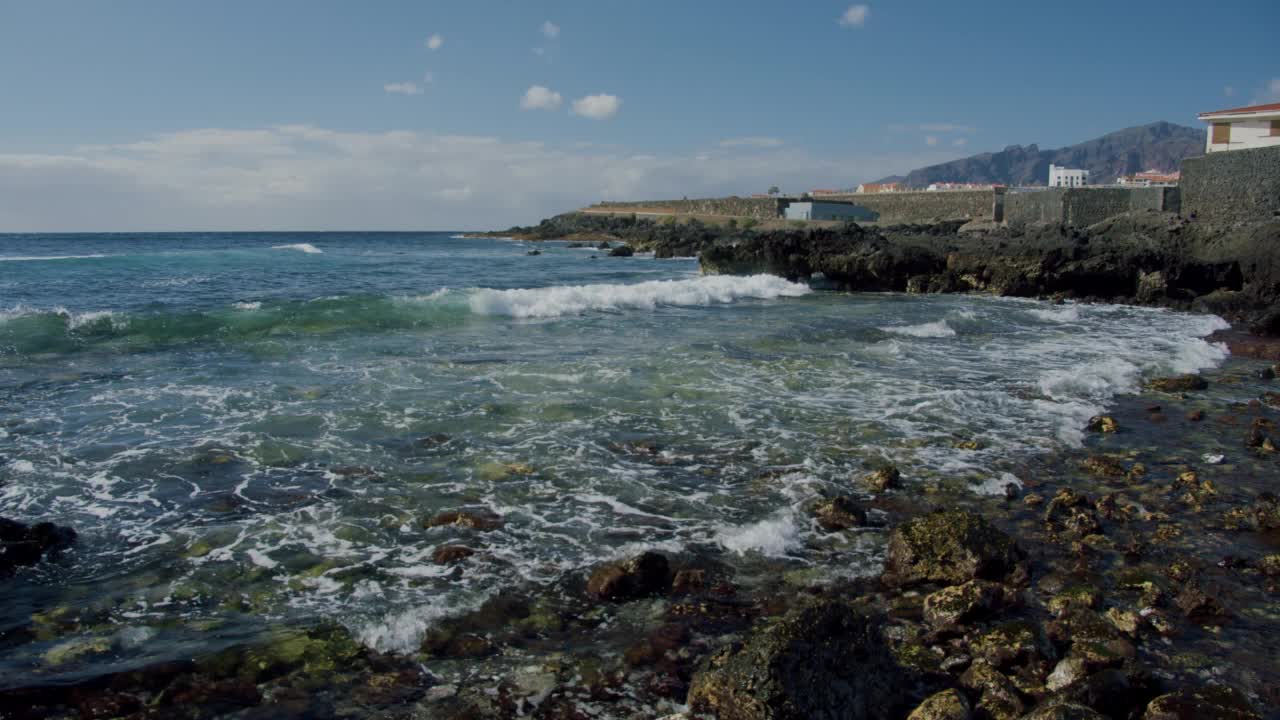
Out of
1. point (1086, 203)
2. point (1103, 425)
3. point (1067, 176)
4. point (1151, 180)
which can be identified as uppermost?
point (1067, 176)

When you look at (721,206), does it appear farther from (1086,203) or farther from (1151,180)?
(1086,203)

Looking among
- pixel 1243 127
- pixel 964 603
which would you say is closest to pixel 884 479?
pixel 964 603

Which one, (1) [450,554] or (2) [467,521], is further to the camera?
(2) [467,521]

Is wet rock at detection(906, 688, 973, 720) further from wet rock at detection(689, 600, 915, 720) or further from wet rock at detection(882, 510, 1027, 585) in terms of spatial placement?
wet rock at detection(882, 510, 1027, 585)

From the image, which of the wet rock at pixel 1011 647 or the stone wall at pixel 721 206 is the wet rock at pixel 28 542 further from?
the stone wall at pixel 721 206

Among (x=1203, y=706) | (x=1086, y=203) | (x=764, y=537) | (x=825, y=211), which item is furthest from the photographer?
(x=825, y=211)

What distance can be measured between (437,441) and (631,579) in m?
3.74

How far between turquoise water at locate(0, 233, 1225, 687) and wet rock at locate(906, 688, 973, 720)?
1597 millimetres

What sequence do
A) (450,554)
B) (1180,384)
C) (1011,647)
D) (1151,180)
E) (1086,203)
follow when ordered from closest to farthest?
(1011,647)
(450,554)
(1180,384)
(1086,203)
(1151,180)

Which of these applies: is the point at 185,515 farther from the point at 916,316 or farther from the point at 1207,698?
the point at 916,316

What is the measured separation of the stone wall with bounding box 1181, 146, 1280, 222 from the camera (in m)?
24.9

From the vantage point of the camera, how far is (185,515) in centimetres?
591

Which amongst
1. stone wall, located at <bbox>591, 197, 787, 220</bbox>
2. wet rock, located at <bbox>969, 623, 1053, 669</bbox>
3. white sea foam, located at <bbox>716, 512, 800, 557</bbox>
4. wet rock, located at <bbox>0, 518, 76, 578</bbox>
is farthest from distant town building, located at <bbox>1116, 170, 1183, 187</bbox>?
wet rock, located at <bbox>0, 518, 76, 578</bbox>

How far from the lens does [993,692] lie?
3.54 m
